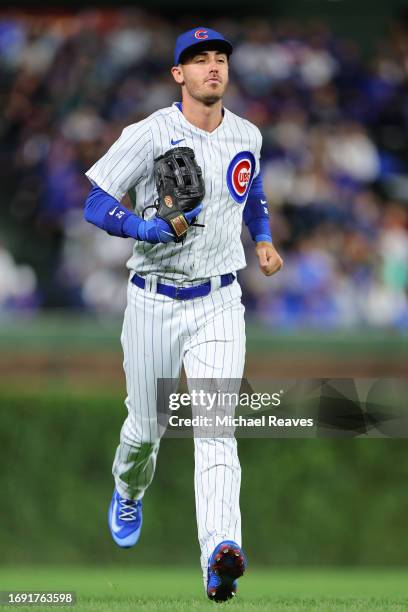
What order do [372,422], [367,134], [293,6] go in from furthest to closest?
[293,6]
[367,134]
[372,422]

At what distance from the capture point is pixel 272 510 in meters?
8.24

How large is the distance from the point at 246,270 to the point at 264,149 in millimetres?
1613

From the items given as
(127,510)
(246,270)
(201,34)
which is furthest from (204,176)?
(246,270)

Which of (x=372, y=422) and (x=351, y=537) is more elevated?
(x=372, y=422)

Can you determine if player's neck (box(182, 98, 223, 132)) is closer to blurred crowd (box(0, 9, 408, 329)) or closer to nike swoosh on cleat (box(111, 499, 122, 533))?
nike swoosh on cleat (box(111, 499, 122, 533))

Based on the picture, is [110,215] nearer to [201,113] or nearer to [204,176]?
[204,176]

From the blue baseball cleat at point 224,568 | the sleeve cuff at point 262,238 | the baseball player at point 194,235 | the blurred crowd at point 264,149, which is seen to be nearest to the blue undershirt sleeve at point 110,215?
the baseball player at point 194,235

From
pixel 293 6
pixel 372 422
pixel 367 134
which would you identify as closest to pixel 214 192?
pixel 372 422

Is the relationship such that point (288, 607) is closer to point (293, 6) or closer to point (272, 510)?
point (272, 510)

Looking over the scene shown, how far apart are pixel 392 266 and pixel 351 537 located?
10.8 feet

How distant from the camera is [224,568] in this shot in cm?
475

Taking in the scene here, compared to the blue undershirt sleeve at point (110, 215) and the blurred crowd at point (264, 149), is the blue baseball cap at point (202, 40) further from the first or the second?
the blurred crowd at point (264, 149)

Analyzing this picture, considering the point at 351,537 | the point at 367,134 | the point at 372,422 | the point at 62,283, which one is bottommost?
the point at 351,537

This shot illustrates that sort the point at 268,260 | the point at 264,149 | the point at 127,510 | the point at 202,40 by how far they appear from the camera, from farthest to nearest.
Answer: the point at 264,149, the point at 127,510, the point at 268,260, the point at 202,40
